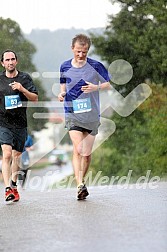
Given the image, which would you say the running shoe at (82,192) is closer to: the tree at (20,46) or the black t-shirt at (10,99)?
the black t-shirt at (10,99)

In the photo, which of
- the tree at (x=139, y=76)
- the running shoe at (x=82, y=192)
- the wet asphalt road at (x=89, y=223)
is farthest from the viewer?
the tree at (x=139, y=76)

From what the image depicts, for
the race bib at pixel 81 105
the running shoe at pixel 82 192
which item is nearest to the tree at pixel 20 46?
the race bib at pixel 81 105

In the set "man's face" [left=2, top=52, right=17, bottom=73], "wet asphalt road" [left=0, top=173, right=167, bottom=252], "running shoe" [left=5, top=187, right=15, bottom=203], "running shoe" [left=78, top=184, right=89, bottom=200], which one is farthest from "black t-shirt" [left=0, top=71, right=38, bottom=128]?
"running shoe" [left=78, top=184, right=89, bottom=200]

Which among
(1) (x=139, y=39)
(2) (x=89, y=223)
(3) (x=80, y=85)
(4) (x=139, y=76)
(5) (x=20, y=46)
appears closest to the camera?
(2) (x=89, y=223)

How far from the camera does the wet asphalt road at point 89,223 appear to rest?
16.8 feet

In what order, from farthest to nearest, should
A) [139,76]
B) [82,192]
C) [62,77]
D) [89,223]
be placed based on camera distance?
[139,76] → [62,77] → [82,192] → [89,223]

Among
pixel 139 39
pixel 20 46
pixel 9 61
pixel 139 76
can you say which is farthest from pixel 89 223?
pixel 139 76

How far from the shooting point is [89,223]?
6363 mm

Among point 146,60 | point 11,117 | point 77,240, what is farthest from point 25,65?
point 77,240

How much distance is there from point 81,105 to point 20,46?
26.0 metres

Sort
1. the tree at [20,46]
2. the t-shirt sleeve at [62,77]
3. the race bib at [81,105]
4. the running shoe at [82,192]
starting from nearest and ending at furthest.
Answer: the running shoe at [82,192] → the race bib at [81,105] → the t-shirt sleeve at [62,77] → the tree at [20,46]

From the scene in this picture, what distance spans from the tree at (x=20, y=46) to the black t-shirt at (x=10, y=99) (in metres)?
21.2

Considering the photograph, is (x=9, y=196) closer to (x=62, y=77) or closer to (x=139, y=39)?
(x=62, y=77)

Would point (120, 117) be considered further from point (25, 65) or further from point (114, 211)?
point (114, 211)
